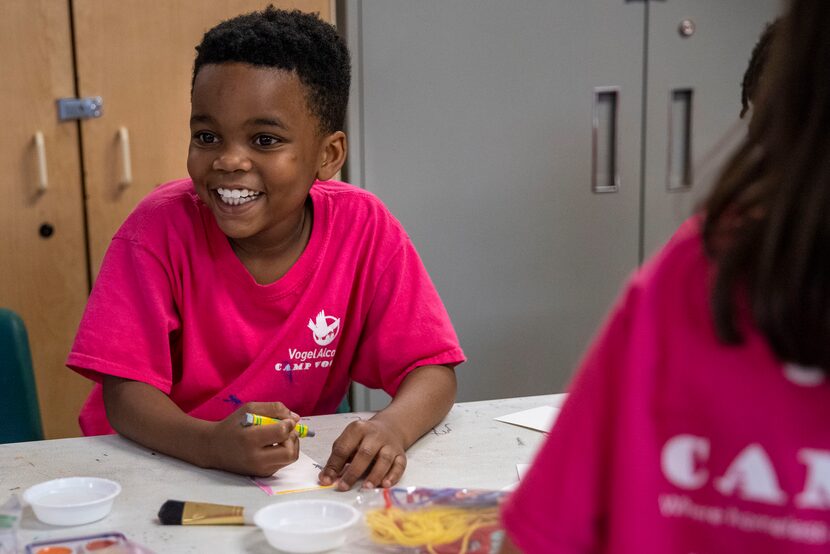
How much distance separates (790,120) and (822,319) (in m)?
0.10

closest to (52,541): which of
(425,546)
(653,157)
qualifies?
(425,546)

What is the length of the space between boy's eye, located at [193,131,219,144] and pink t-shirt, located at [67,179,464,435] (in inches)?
4.4

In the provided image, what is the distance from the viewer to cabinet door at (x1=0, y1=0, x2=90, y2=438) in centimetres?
225

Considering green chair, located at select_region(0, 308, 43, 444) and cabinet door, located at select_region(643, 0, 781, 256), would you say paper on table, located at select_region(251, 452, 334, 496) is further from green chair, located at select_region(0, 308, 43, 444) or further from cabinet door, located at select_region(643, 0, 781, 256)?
cabinet door, located at select_region(643, 0, 781, 256)

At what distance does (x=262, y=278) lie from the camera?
153cm

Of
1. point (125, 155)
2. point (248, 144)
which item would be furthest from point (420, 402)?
point (125, 155)

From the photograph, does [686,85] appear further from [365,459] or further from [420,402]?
[365,459]

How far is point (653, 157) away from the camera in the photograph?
→ 288 centimetres

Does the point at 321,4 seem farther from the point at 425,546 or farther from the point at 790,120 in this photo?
the point at 790,120

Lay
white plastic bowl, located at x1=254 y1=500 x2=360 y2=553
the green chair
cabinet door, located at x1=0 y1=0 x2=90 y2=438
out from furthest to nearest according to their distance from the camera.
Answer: cabinet door, located at x1=0 y1=0 x2=90 y2=438 → the green chair → white plastic bowl, located at x1=254 y1=500 x2=360 y2=553

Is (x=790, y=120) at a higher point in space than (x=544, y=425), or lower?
higher

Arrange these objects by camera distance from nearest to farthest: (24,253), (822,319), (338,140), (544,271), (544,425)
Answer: (822,319) → (544,425) → (338,140) → (24,253) → (544,271)

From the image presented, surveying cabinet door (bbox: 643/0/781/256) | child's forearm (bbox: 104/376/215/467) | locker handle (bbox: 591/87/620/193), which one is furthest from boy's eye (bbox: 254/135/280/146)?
cabinet door (bbox: 643/0/781/256)

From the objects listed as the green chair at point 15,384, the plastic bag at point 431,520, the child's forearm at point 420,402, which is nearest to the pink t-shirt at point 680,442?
the plastic bag at point 431,520
